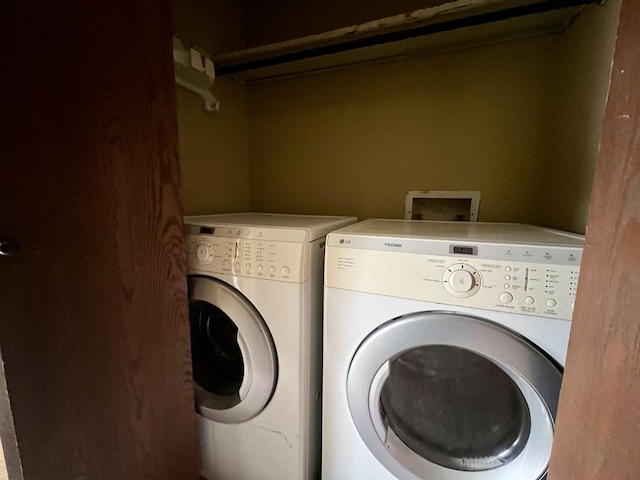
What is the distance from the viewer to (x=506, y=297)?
0.57m

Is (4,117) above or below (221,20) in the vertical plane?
below

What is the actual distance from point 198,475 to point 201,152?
1237mm

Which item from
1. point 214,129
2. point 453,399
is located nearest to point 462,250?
point 453,399

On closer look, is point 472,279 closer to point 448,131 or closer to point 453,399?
point 453,399

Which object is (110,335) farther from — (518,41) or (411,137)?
(518,41)

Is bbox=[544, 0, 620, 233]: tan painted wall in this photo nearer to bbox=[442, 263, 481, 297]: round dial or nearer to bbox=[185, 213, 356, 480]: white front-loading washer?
bbox=[442, 263, 481, 297]: round dial

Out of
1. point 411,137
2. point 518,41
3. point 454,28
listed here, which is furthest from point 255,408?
point 518,41

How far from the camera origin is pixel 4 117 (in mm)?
446

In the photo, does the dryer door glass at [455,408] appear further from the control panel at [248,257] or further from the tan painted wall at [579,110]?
the tan painted wall at [579,110]

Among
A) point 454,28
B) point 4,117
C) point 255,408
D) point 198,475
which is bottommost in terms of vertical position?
point 198,475

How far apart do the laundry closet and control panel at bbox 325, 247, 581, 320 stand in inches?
18.5

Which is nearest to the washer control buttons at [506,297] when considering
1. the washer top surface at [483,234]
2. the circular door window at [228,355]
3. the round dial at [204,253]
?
the washer top surface at [483,234]

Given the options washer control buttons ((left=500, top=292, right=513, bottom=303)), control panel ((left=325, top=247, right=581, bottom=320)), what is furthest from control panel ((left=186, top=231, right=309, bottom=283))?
washer control buttons ((left=500, top=292, right=513, bottom=303))

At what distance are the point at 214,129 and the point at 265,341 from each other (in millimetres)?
1052
